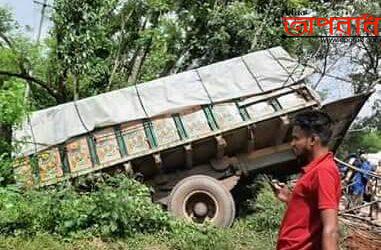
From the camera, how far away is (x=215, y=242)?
23.6 feet

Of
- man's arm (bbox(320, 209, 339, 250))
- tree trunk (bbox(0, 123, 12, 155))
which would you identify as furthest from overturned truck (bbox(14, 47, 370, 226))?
man's arm (bbox(320, 209, 339, 250))

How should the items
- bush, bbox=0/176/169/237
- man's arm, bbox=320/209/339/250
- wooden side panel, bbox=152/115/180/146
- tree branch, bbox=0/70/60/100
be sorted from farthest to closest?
tree branch, bbox=0/70/60/100 < wooden side panel, bbox=152/115/180/146 < bush, bbox=0/176/169/237 < man's arm, bbox=320/209/339/250

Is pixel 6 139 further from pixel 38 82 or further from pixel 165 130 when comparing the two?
pixel 38 82

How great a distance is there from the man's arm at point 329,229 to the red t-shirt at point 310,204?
3 cm

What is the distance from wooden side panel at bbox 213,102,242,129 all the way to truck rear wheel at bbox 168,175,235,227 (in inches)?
37.1

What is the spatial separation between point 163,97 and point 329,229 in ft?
22.1

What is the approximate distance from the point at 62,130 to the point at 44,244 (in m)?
2.76

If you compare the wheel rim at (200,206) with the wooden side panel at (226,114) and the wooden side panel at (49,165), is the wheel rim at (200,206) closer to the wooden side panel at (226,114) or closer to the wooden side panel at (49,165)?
the wooden side panel at (226,114)

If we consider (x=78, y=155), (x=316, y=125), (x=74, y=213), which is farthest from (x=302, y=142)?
(x=78, y=155)

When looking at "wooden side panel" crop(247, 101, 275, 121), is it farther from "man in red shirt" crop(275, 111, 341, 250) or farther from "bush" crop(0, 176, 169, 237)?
"man in red shirt" crop(275, 111, 341, 250)

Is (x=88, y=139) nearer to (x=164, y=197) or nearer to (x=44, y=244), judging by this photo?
(x=164, y=197)

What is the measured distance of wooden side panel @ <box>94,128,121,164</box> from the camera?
887 centimetres

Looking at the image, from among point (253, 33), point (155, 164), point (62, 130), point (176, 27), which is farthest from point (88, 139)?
point (176, 27)

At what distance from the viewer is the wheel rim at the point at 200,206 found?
9016 mm
